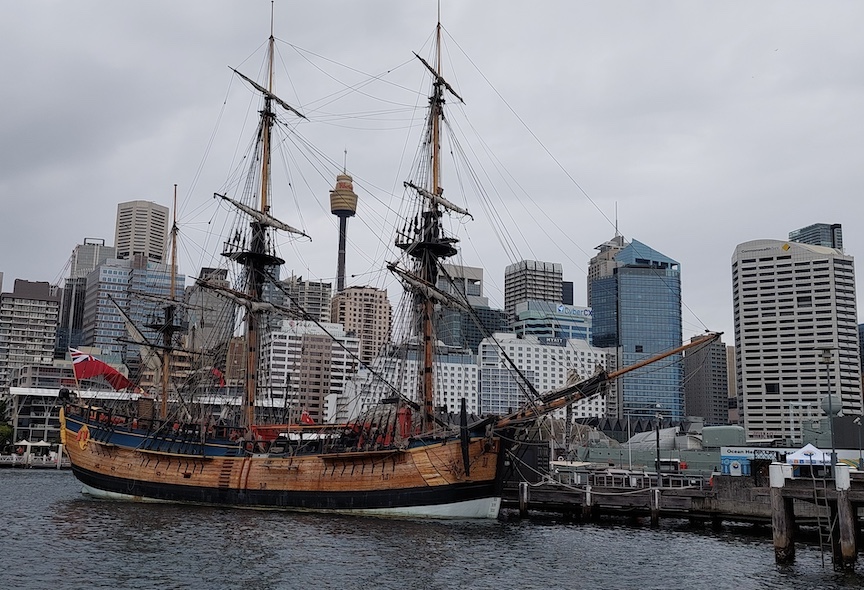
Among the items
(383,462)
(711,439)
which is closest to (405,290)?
(383,462)

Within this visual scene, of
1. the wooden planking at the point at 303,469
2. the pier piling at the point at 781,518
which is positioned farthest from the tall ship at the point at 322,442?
the pier piling at the point at 781,518

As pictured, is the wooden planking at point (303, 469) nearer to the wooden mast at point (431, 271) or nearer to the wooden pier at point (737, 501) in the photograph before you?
the wooden mast at point (431, 271)

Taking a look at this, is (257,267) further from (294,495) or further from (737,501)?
(737,501)

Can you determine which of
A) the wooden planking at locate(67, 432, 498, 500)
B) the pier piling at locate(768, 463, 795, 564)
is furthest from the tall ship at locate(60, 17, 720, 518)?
the pier piling at locate(768, 463, 795, 564)

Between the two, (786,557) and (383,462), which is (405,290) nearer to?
(383,462)

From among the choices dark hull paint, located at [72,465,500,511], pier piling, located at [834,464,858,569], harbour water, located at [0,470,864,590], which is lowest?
harbour water, located at [0,470,864,590]

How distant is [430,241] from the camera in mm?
58375

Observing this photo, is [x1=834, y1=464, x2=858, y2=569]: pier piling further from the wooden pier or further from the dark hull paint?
the dark hull paint

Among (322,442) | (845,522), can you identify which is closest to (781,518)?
(845,522)

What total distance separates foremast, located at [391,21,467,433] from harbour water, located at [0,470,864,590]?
13.9 meters

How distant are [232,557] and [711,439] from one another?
6548 cm

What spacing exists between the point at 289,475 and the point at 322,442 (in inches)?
114

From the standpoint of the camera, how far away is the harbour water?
3106 centimetres

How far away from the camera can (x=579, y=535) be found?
4528 centimetres
